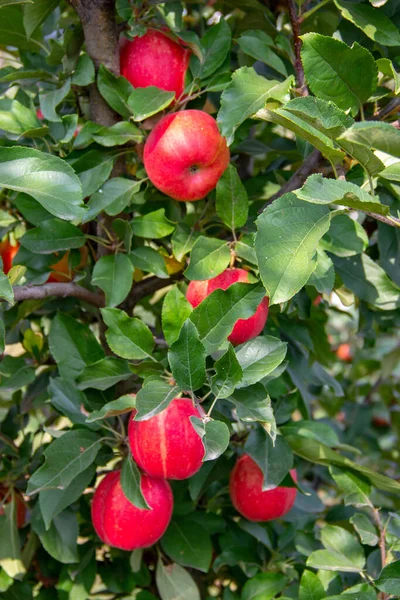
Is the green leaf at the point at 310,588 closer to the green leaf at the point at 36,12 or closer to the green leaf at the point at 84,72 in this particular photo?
the green leaf at the point at 84,72

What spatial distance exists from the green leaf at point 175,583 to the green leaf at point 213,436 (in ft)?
1.86

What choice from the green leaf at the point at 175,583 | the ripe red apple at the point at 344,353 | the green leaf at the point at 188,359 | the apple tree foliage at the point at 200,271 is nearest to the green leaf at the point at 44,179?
the apple tree foliage at the point at 200,271

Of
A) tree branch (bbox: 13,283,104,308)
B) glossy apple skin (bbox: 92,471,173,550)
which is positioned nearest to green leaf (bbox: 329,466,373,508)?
glossy apple skin (bbox: 92,471,173,550)

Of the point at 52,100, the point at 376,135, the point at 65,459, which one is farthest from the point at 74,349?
the point at 376,135

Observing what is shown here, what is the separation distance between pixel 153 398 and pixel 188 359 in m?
0.06

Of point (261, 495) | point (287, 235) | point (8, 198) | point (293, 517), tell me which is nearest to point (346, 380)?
point (293, 517)

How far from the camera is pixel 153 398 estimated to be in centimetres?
81

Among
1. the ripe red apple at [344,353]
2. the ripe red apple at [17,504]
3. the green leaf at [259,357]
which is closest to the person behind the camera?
the green leaf at [259,357]

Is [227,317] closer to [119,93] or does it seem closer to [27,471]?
[119,93]

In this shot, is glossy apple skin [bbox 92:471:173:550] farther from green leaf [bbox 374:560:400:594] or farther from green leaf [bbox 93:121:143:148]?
green leaf [bbox 93:121:143:148]

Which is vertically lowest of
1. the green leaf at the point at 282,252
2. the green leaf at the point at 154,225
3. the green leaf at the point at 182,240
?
the green leaf at the point at 182,240

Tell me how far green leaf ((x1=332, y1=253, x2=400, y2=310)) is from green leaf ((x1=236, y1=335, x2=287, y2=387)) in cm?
33

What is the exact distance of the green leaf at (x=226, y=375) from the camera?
81 cm

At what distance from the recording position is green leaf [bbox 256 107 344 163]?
69 cm
